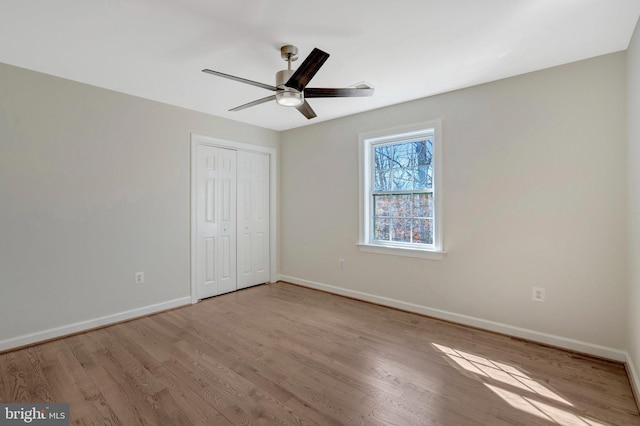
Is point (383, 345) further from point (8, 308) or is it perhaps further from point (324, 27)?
point (8, 308)

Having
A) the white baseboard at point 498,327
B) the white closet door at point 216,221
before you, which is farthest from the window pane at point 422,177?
the white closet door at point 216,221

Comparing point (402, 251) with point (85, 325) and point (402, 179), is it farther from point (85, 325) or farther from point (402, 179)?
point (85, 325)

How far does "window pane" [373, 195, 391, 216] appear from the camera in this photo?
12.6ft

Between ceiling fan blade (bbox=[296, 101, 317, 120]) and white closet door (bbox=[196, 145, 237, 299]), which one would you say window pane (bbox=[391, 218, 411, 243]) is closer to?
ceiling fan blade (bbox=[296, 101, 317, 120])

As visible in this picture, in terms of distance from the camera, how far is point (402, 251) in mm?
3562

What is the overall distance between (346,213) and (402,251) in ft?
3.19

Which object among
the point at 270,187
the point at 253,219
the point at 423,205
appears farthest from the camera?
the point at 270,187

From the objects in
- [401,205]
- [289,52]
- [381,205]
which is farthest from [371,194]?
→ [289,52]

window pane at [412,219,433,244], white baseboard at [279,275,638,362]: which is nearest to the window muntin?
window pane at [412,219,433,244]

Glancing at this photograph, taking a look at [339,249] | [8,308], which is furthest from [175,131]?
[339,249]

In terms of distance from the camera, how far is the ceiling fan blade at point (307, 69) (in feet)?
6.12

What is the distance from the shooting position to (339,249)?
4223 mm

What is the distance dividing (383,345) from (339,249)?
5.65 feet

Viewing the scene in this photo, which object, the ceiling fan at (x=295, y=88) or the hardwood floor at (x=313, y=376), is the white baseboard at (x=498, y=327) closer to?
the hardwood floor at (x=313, y=376)
